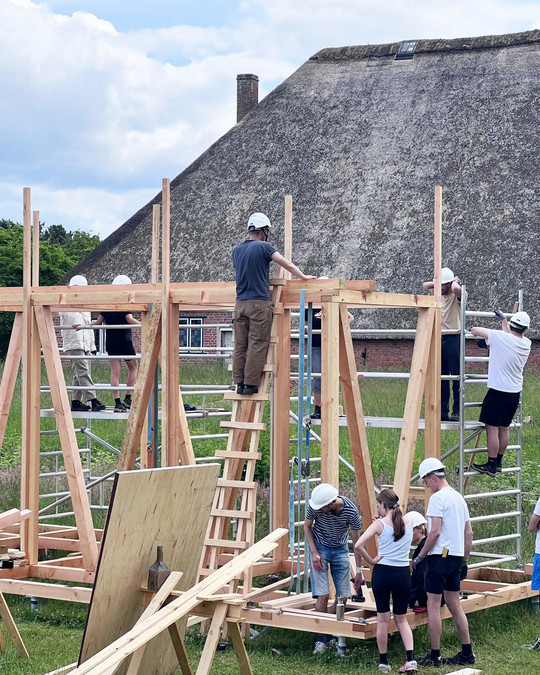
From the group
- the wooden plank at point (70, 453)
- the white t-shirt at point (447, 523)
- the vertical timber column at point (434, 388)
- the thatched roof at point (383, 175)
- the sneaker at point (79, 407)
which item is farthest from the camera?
the thatched roof at point (383, 175)

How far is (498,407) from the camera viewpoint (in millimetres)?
11477

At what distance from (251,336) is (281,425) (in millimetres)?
1198

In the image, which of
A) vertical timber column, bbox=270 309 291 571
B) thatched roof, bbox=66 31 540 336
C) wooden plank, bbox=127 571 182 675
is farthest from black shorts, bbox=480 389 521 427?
thatched roof, bbox=66 31 540 336

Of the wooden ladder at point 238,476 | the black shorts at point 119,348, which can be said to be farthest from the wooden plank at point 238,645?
the black shorts at point 119,348

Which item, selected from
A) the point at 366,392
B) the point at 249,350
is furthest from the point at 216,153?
the point at 249,350

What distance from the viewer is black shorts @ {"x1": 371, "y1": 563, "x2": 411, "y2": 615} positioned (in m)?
8.69

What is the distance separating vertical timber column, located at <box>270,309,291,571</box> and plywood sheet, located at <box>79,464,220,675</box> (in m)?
3.42

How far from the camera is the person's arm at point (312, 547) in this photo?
9398 mm

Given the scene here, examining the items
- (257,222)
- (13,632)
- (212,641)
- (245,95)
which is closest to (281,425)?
(257,222)

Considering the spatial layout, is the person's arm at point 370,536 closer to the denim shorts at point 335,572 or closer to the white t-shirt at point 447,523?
the white t-shirt at point 447,523

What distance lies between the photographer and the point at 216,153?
35.7 m

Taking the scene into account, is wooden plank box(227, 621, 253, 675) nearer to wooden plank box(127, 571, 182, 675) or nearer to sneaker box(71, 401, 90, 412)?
wooden plank box(127, 571, 182, 675)

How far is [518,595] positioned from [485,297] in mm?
17341

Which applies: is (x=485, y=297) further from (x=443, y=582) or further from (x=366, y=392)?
(x=443, y=582)
